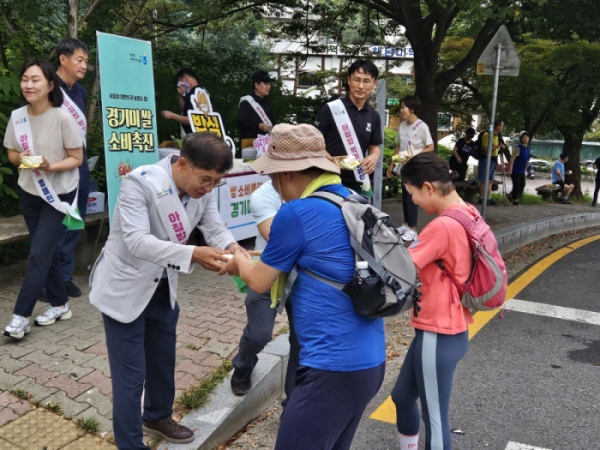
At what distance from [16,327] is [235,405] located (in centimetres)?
172

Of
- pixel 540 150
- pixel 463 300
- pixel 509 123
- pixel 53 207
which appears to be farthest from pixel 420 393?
pixel 540 150

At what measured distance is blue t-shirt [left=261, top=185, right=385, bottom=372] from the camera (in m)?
1.93

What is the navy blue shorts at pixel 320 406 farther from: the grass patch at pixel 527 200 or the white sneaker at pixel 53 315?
the grass patch at pixel 527 200

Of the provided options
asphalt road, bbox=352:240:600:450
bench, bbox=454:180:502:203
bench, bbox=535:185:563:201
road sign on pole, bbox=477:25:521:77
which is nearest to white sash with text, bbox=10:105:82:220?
asphalt road, bbox=352:240:600:450

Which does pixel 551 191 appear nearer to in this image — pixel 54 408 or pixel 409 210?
pixel 409 210

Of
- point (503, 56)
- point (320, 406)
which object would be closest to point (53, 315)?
point (320, 406)

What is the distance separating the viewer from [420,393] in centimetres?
263

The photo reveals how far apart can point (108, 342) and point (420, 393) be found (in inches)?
60.1

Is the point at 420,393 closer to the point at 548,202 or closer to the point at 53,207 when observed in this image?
the point at 53,207

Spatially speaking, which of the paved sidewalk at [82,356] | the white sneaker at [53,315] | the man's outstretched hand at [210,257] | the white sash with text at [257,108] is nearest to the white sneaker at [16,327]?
the paved sidewalk at [82,356]

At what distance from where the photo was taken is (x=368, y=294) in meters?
1.89

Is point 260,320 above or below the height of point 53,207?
below

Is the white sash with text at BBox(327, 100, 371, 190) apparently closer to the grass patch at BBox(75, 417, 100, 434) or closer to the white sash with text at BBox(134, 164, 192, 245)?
the white sash with text at BBox(134, 164, 192, 245)

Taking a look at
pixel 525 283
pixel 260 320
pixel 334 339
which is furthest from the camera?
pixel 525 283
